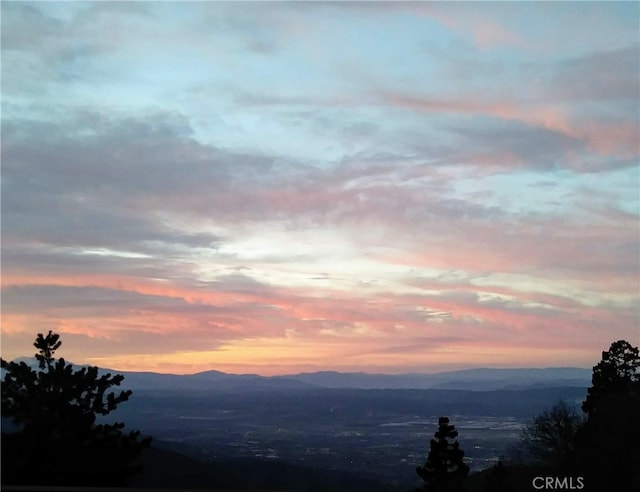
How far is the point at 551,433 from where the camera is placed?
104 feet

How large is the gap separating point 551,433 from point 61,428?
23924 mm

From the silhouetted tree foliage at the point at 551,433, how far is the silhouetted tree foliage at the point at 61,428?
19219 mm

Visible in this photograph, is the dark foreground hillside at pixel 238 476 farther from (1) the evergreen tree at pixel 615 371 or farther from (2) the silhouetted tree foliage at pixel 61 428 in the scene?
(1) the evergreen tree at pixel 615 371

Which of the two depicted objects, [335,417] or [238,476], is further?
[335,417]

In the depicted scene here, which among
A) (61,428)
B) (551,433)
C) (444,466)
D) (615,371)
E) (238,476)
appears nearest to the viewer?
(61,428)

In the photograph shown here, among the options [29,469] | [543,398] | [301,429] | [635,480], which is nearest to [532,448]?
[301,429]

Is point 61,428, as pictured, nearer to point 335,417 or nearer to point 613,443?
point 613,443

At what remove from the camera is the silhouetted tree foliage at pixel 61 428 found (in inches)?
479

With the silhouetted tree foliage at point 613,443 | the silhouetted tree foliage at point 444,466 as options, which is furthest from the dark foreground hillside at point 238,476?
the silhouetted tree foliage at point 613,443

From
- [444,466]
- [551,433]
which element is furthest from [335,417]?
[444,466]

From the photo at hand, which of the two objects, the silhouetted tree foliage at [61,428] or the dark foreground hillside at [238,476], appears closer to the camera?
the silhouetted tree foliage at [61,428]

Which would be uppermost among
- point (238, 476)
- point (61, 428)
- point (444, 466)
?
point (61, 428)

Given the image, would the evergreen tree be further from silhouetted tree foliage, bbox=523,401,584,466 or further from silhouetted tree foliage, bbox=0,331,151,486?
silhouetted tree foliage, bbox=0,331,151,486

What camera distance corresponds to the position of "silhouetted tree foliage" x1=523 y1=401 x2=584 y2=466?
29609mm
